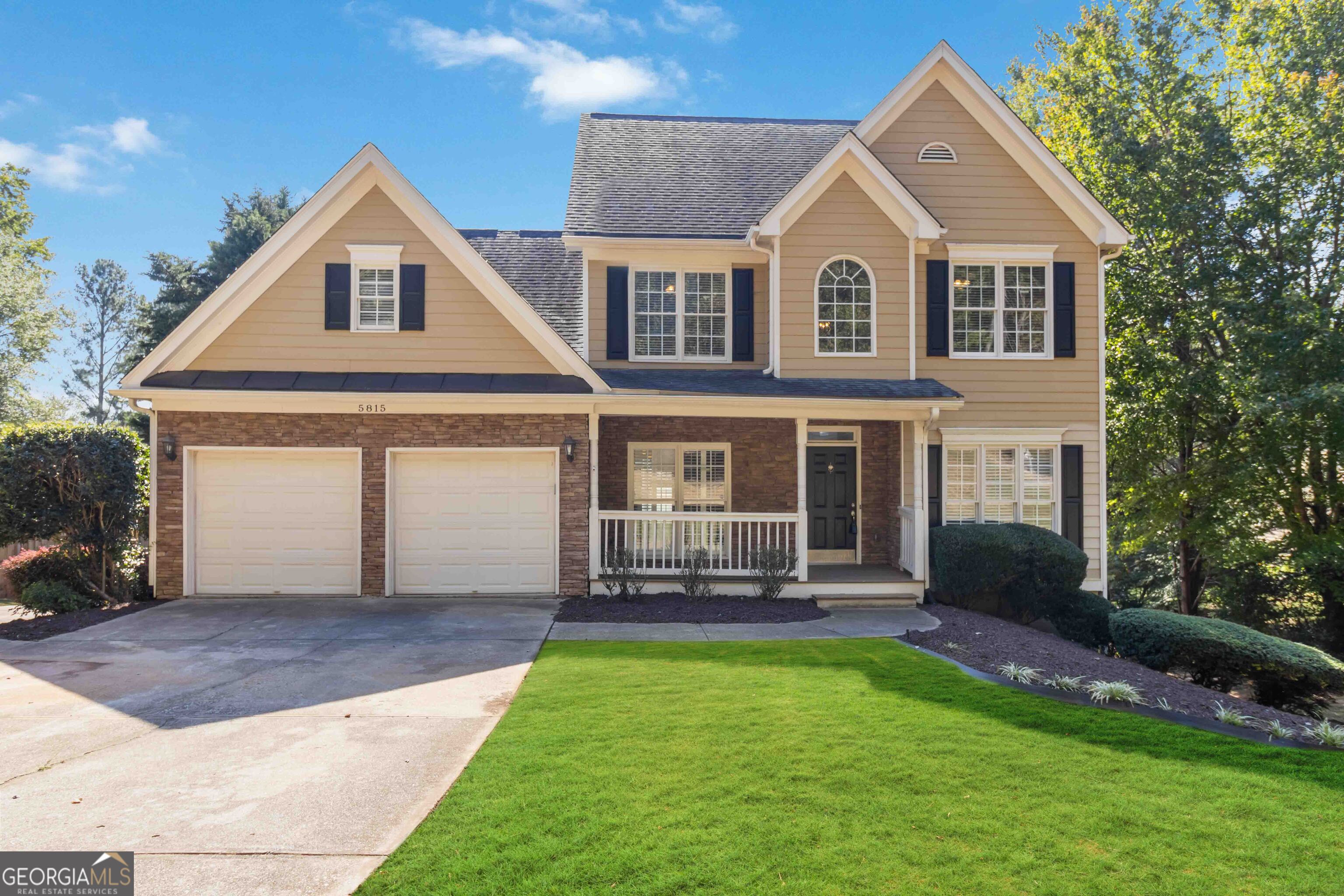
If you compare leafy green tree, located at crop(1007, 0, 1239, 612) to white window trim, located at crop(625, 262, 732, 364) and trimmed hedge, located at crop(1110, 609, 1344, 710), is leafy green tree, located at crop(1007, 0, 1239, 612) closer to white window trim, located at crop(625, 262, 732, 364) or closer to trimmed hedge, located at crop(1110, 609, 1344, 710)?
trimmed hedge, located at crop(1110, 609, 1344, 710)

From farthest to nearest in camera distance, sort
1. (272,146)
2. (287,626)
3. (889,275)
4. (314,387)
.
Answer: (272,146) < (889,275) < (314,387) < (287,626)

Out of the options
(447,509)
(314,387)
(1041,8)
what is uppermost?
(1041,8)

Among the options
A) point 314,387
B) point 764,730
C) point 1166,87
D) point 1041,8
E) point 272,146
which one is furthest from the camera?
point 272,146

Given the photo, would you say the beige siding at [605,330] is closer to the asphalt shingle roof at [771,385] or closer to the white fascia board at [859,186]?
the asphalt shingle roof at [771,385]

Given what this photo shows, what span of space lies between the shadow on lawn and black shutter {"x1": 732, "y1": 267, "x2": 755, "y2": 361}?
584 cm

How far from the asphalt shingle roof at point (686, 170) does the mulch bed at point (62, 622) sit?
8732 mm

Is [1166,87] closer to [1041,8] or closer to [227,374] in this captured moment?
[1041,8]

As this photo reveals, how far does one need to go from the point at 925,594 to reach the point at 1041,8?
1660 cm

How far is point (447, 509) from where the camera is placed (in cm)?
1105

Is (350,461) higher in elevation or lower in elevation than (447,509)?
higher

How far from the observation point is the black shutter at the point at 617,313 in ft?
41.6

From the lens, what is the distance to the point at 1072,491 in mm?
12328

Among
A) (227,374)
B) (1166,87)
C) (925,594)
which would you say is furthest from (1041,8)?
(227,374)

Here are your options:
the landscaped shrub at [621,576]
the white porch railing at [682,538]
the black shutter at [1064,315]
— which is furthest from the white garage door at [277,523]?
the black shutter at [1064,315]
